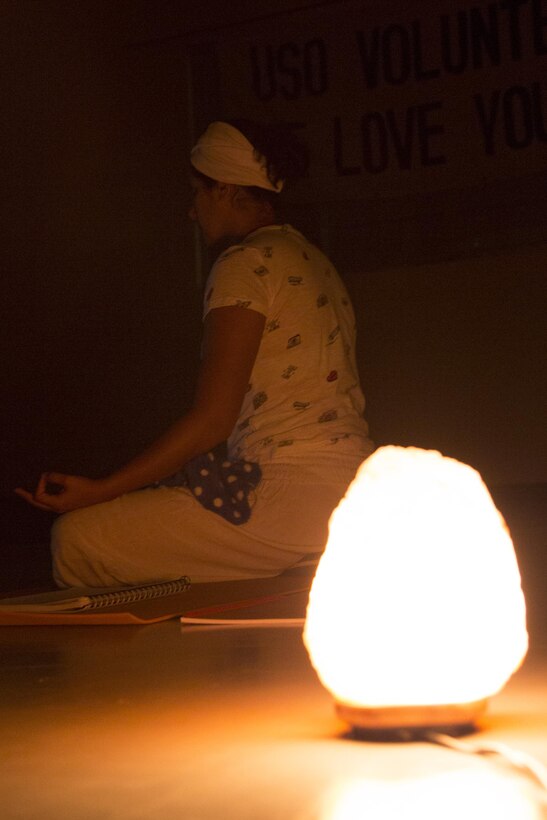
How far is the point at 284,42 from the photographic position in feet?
17.7

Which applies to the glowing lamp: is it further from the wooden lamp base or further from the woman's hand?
the woman's hand

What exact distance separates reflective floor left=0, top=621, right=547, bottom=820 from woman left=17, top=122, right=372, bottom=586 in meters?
0.72

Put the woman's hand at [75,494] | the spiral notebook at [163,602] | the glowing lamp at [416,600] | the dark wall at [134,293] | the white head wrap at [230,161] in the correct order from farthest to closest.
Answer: the dark wall at [134,293], the white head wrap at [230,161], the woman's hand at [75,494], the spiral notebook at [163,602], the glowing lamp at [416,600]

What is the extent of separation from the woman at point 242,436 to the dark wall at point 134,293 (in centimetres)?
233

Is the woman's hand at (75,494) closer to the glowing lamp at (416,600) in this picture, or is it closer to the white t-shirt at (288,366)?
the white t-shirt at (288,366)

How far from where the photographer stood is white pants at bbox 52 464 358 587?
2.87 m

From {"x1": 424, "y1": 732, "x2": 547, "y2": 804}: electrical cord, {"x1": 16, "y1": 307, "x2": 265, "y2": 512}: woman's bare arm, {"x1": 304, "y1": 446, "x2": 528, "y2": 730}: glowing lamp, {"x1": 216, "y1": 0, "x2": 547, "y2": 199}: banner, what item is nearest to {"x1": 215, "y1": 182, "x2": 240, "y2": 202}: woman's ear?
{"x1": 16, "y1": 307, "x2": 265, "y2": 512}: woman's bare arm

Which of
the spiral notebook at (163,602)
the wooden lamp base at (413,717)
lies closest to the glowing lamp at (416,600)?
the wooden lamp base at (413,717)

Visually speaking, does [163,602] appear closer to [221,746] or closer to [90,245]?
[221,746]

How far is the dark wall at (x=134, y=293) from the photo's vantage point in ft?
17.3

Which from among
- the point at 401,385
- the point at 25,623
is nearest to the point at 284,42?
the point at 401,385

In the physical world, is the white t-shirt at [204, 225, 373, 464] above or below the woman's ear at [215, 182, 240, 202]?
below

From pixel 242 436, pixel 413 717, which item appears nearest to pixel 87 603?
pixel 242 436

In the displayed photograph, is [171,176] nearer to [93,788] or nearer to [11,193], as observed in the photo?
[11,193]
